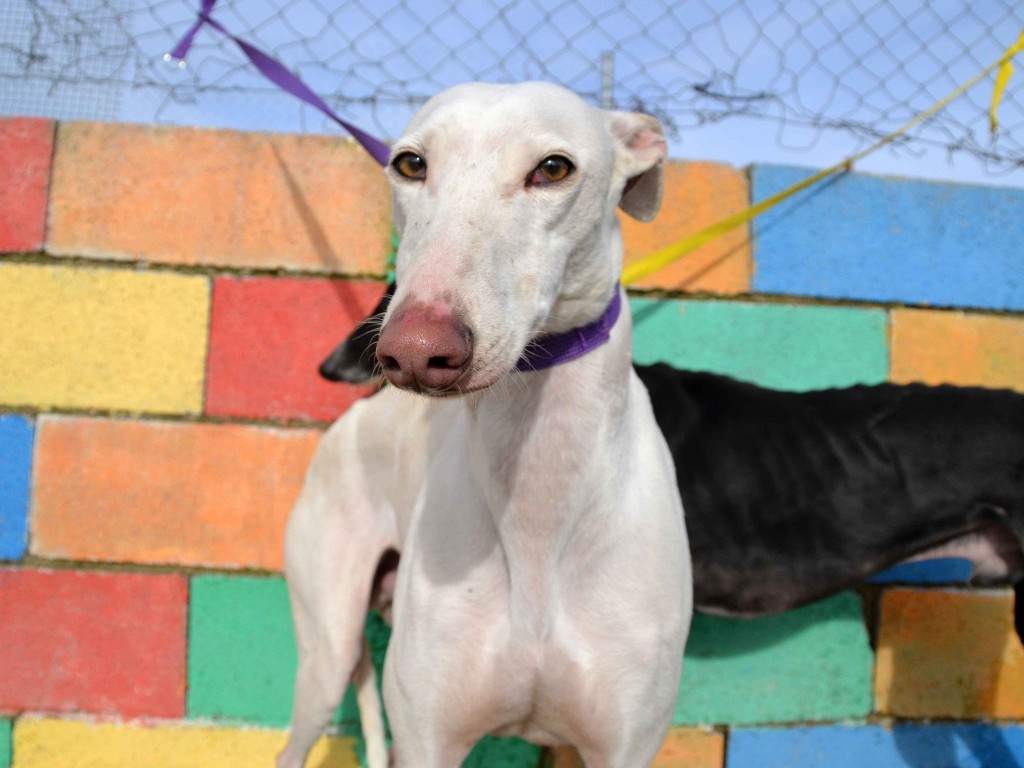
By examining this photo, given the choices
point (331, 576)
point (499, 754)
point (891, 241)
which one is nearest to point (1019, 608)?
point (891, 241)

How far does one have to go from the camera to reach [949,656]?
3.02m

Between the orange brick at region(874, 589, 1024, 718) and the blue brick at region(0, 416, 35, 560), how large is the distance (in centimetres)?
285

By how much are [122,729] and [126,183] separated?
178 cm

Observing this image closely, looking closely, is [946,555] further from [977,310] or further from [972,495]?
[977,310]

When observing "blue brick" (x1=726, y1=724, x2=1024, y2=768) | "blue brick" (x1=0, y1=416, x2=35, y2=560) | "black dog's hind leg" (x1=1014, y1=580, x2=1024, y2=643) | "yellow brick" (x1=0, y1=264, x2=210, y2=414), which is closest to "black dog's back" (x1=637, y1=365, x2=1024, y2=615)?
"black dog's hind leg" (x1=1014, y1=580, x2=1024, y2=643)

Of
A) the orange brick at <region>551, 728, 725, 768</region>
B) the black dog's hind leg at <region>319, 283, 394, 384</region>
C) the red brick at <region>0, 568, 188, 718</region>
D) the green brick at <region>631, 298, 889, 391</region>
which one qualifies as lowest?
the orange brick at <region>551, 728, 725, 768</region>

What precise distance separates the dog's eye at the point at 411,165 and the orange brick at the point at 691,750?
2.09 metres

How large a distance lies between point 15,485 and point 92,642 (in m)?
0.57

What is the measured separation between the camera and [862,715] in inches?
118

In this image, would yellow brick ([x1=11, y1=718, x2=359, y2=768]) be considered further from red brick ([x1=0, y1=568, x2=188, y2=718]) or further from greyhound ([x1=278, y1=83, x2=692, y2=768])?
greyhound ([x1=278, y1=83, x2=692, y2=768])

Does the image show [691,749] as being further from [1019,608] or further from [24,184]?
[24,184]

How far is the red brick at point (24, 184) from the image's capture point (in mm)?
2912

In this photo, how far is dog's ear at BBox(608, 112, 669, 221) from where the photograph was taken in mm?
1765

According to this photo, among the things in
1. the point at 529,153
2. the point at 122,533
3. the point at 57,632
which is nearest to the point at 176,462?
the point at 122,533
